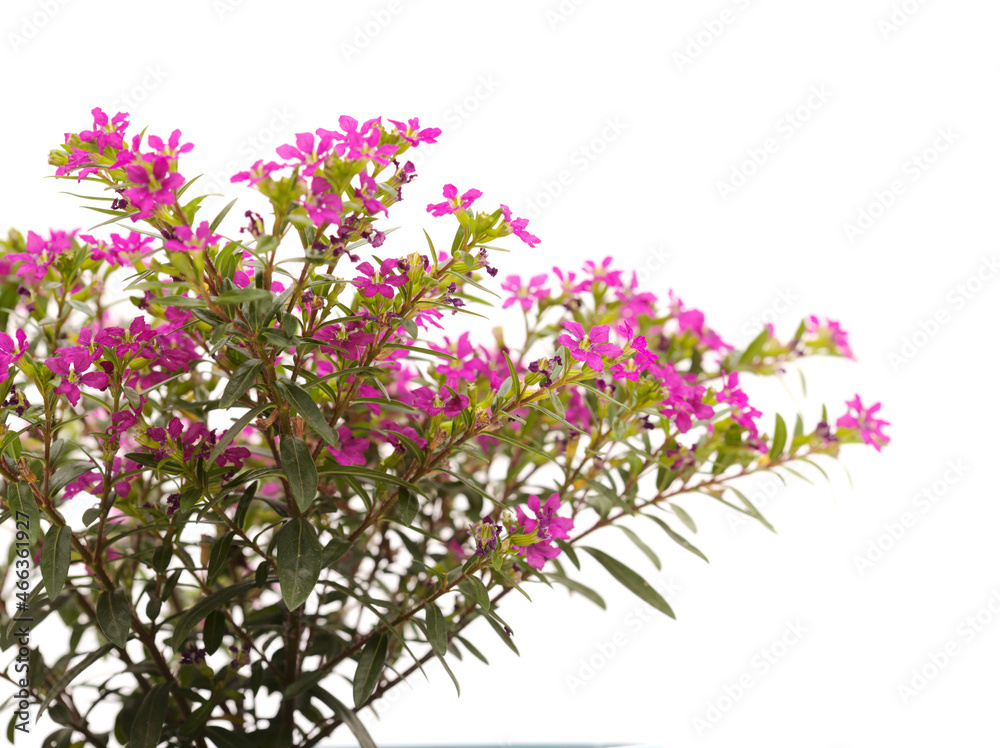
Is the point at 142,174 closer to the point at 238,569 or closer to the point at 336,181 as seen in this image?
the point at 336,181

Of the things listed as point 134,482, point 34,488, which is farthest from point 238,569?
point 34,488

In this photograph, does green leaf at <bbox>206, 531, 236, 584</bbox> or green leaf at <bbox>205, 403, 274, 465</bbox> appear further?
green leaf at <bbox>206, 531, 236, 584</bbox>

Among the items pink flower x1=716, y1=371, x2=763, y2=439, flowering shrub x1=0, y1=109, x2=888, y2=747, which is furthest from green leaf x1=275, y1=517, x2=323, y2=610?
pink flower x1=716, y1=371, x2=763, y2=439

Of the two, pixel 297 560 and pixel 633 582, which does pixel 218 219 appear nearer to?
pixel 297 560

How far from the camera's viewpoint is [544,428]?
5.26ft

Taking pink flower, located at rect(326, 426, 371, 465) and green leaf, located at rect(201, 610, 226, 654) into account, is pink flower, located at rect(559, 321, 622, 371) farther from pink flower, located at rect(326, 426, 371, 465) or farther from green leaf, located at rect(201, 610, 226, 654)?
green leaf, located at rect(201, 610, 226, 654)

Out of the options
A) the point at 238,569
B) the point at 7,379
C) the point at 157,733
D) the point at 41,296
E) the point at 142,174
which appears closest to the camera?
the point at 142,174

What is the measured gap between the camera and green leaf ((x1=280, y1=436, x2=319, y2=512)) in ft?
3.40

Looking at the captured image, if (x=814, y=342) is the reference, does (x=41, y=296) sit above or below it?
above

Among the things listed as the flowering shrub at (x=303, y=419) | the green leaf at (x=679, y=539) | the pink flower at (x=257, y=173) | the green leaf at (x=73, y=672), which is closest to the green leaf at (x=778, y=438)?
the flowering shrub at (x=303, y=419)

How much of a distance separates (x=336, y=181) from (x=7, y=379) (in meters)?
0.50

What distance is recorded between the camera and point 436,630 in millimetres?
1162

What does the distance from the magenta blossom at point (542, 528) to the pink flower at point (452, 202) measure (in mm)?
380

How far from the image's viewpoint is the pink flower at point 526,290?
1.59 metres
